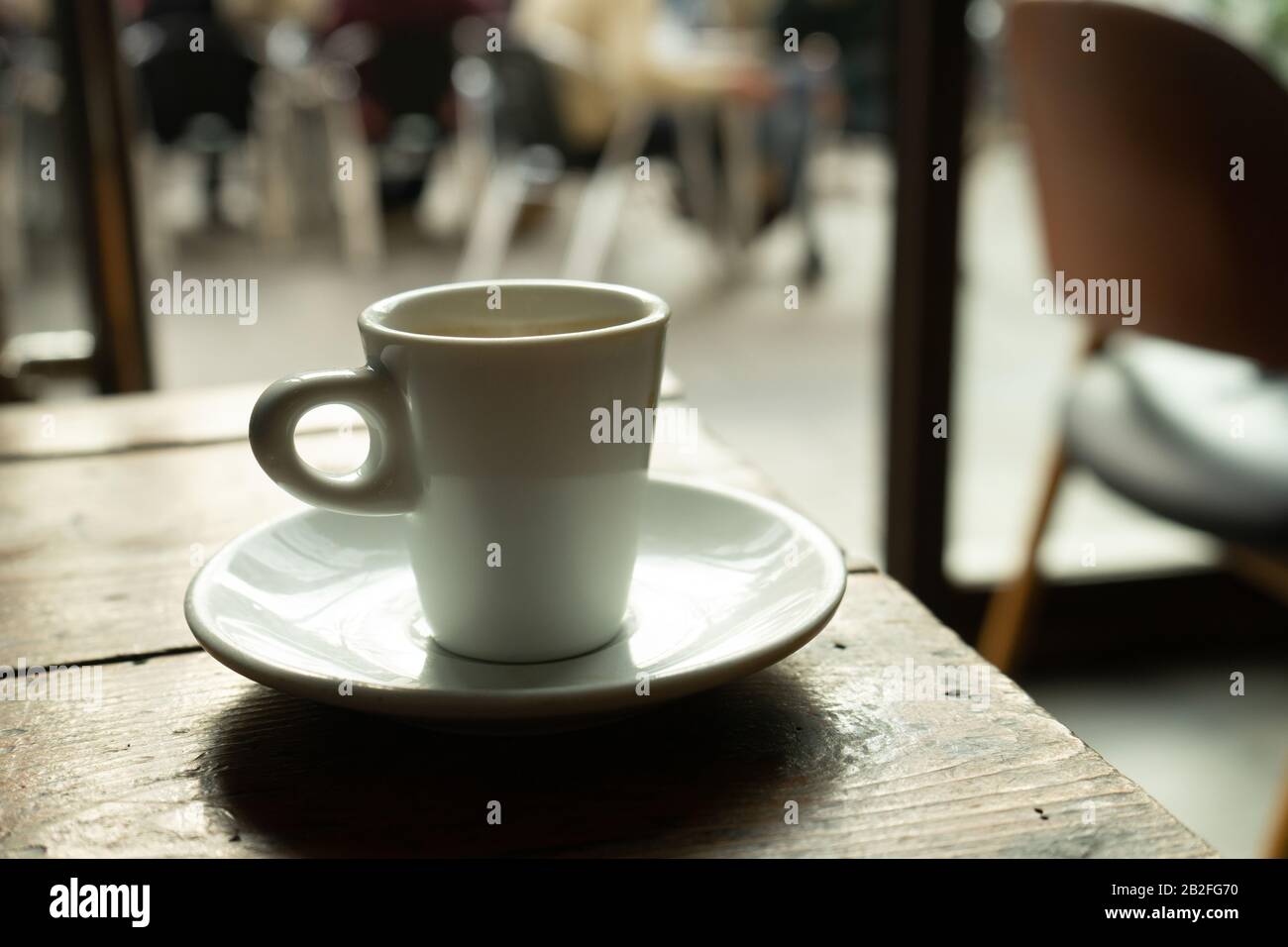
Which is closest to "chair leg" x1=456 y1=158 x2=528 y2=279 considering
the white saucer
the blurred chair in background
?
the blurred chair in background

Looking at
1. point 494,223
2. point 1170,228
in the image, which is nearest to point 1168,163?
point 1170,228

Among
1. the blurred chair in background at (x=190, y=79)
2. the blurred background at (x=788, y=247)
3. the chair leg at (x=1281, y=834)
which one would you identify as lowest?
the chair leg at (x=1281, y=834)

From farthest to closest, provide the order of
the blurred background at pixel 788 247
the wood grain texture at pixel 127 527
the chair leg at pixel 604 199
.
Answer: the chair leg at pixel 604 199 < the blurred background at pixel 788 247 < the wood grain texture at pixel 127 527

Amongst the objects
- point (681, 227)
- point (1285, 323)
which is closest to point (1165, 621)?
point (1285, 323)

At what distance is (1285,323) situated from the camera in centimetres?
93

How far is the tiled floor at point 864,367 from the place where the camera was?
1356 millimetres

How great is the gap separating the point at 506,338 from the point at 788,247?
3370mm

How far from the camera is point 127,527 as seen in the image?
0.57 m

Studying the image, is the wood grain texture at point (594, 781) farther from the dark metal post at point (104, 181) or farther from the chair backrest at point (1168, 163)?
the dark metal post at point (104, 181)

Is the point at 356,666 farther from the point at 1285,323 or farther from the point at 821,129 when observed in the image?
the point at 821,129

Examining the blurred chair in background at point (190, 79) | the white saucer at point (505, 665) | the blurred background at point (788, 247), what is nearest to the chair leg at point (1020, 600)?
the blurred background at point (788, 247)

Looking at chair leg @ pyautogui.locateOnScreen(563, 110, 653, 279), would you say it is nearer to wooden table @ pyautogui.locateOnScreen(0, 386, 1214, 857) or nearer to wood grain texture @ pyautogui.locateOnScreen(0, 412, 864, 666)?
wood grain texture @ pyautogui.locateOnScreen(0, 412, 864, 666)

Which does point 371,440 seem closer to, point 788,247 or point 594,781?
point 594,781
